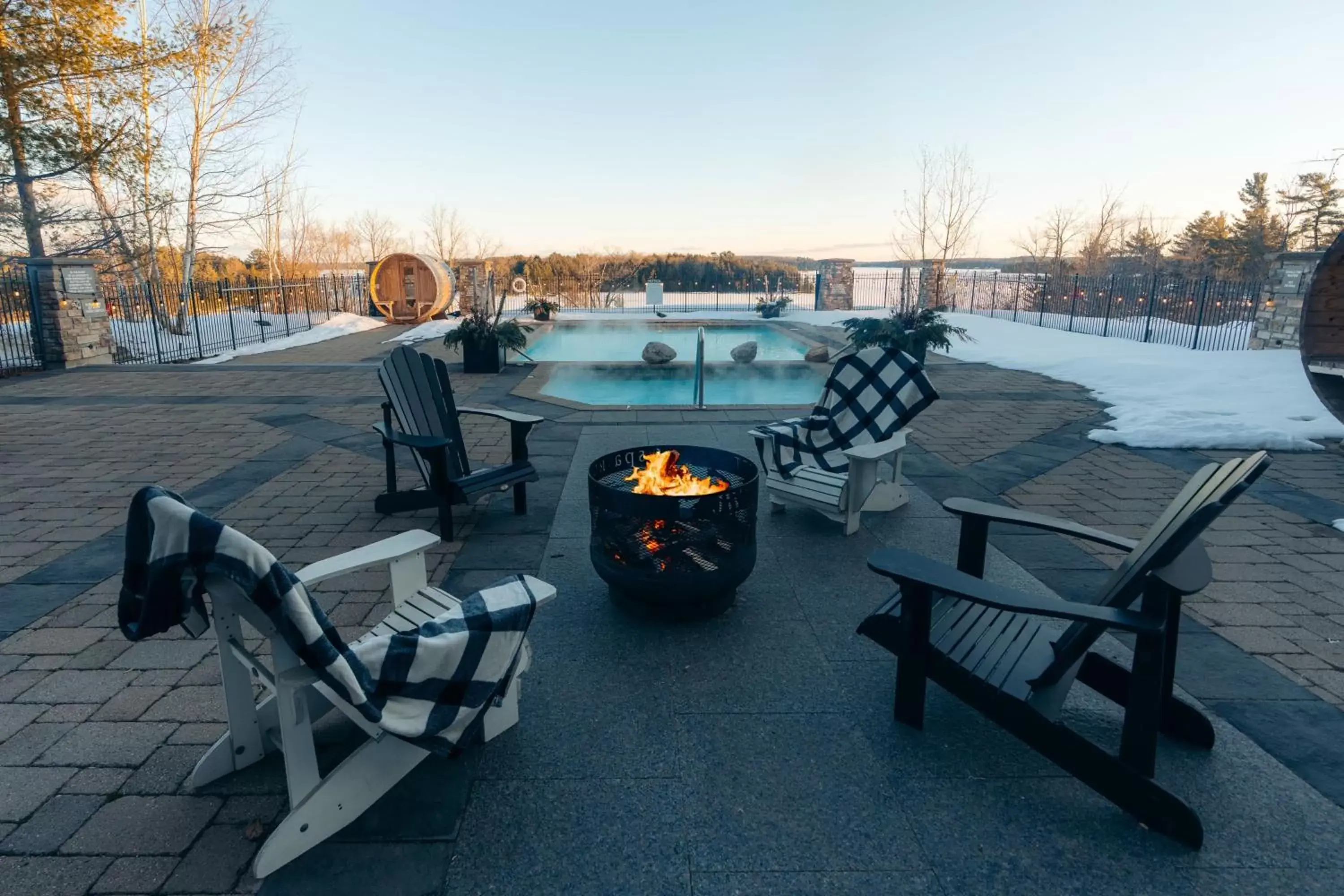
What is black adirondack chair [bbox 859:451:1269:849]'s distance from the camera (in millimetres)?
1950

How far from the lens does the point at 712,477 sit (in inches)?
137

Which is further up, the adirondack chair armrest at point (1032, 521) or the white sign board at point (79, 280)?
the white sign board at point (79, 280)

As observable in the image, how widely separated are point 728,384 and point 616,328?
→ 9474 mm

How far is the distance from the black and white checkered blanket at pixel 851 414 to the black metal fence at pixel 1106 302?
7367mm

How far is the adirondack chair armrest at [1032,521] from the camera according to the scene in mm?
2447

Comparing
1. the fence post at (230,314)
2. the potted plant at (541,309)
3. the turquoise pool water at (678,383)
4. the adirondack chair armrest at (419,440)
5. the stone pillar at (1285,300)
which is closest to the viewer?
the adirondack chair armrest at (419,440)

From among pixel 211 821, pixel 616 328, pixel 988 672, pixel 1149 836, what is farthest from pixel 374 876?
pixel 616 328

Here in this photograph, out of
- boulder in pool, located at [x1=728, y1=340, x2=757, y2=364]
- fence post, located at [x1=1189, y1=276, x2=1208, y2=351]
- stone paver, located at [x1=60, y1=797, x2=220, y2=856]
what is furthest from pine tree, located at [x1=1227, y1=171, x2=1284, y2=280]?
stone paver, located at [x1=60, y1=797, x2=220, y2=856]

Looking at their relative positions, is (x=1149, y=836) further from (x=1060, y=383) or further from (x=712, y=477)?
(x=1060, y=383)

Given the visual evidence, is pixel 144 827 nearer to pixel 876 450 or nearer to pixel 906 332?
pixel 876 450

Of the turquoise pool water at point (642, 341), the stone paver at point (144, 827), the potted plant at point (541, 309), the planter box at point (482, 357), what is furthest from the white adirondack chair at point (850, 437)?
the potted plant at point (541, 309)

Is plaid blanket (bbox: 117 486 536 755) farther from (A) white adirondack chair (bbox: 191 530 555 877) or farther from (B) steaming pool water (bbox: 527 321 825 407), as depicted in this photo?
(B) steaming pool water (bbox: 527 321 825 407)

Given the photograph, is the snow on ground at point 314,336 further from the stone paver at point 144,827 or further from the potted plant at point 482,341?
the stone paver at point 144,827

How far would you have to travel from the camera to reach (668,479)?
11.1 feet
